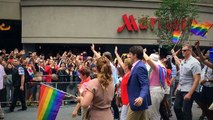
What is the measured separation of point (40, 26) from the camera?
102 ft

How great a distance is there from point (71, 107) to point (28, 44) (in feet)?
58.6

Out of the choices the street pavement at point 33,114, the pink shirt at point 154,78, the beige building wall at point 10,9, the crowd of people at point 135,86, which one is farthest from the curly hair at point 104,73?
the beige building wall at point 10,9

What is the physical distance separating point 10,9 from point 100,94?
27550mm

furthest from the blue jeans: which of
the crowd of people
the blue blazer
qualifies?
the blue blazer

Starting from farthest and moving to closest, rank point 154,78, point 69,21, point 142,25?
point 142,25
point 69,21
point 154,78

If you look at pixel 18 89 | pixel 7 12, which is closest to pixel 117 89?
pixel 18 89

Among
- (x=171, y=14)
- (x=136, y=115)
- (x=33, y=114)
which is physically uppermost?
(x=171, y=14)

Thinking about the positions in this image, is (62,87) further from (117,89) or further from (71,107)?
(117,89)

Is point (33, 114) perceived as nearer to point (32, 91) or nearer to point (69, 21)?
point (32, 91)

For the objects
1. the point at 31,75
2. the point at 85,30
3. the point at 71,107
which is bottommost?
the point at 71,107

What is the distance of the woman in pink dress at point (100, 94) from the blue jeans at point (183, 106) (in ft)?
10.0

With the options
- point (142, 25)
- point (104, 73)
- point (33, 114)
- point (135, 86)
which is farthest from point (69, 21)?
point (104, 73)

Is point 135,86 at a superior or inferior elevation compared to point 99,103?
superior

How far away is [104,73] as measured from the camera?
5.70 m
